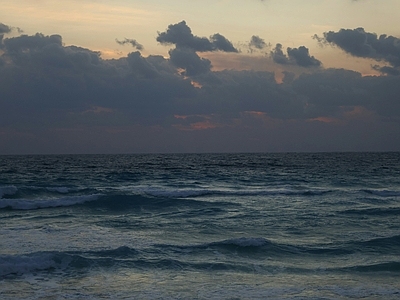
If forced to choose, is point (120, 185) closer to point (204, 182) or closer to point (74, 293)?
point (204, 182)

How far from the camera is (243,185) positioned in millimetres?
44031

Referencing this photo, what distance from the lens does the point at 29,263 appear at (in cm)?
1431

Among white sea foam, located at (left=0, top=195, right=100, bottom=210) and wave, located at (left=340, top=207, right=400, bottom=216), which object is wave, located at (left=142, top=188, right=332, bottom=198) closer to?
white sea foam, located at (left=0, top=195, right=100, bottom=210)

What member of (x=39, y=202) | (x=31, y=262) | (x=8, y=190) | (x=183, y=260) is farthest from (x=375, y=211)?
(x=8, y=190)

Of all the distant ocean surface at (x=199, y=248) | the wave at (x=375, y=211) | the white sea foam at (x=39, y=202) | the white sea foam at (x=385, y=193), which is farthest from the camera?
the white sea foam at (x=385, y=193)

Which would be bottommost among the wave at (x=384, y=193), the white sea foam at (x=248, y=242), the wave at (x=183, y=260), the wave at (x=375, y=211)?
the wave at (x=183, y=260)

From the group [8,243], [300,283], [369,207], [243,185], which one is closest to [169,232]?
[8,243]

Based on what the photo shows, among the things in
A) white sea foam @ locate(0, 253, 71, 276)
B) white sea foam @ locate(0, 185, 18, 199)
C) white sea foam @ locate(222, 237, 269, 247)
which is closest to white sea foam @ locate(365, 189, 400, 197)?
white sea foam @ locate(222, 237, 269, 247)

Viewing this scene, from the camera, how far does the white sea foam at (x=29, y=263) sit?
13867mm

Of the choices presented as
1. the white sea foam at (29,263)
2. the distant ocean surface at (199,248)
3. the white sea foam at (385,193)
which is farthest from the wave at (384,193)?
the white sea foam at (29,263)

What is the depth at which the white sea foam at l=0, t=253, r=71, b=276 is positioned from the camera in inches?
546

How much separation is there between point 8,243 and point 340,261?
36.9 ft

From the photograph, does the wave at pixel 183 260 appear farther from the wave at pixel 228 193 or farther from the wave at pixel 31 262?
the wave at pixel 228 193

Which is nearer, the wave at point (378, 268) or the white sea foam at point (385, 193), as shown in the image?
the wave at point (378, 268)
